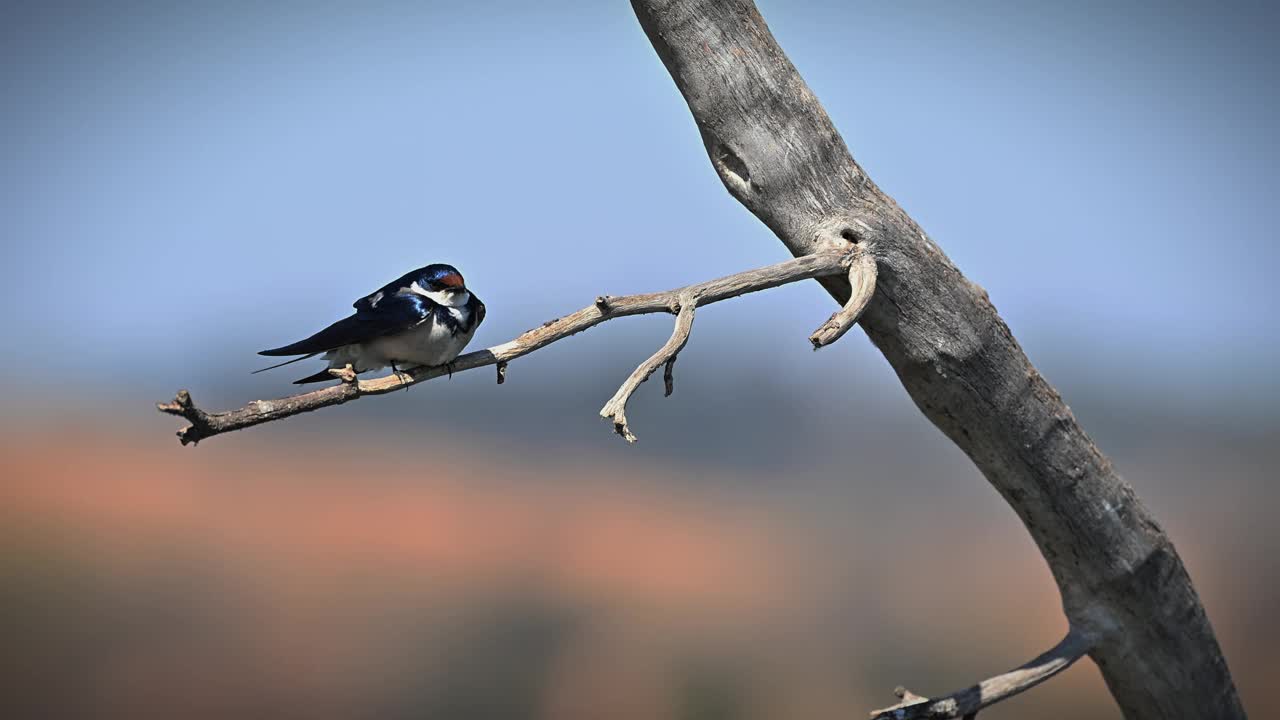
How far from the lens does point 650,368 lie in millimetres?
2342

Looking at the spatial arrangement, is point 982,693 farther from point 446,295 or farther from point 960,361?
point 446,295

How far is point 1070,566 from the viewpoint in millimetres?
3174

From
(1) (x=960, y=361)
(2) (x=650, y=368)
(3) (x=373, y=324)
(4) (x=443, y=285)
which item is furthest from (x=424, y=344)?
(1) (x=960, y=361)

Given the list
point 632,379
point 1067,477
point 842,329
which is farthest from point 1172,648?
point 632,379

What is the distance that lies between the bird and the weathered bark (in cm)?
90

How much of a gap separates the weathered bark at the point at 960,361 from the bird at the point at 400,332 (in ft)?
2.94

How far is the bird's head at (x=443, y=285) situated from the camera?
3.07 metres

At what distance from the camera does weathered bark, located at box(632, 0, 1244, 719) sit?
270 cm

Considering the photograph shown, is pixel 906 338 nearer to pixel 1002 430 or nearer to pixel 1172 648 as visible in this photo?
pixel 1002 430

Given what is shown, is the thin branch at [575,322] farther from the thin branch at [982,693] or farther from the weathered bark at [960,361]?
the thin branch at [982,693]

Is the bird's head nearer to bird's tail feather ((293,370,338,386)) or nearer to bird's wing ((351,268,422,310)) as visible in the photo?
bird's wing ((351,268,422,310))

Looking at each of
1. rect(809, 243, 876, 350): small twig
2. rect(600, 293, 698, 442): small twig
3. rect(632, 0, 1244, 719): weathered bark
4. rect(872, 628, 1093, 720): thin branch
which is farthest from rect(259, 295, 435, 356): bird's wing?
rect(872, 628, 1093, 720): thin branch

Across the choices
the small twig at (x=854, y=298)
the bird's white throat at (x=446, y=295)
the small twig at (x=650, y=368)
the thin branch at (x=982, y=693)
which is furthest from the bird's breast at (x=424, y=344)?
the thin branch at (x=982, y=693)

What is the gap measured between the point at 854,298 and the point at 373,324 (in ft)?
4.47
